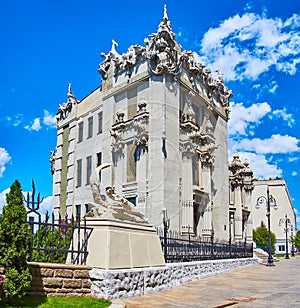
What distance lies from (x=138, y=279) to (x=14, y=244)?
4.53m

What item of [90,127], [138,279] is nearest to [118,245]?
[138,279]

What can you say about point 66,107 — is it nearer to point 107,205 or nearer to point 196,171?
point 196,171

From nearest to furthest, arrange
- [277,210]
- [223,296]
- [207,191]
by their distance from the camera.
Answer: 1. [223,296]
2. [207,191]
3. [277,210]

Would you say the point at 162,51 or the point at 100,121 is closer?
the point at 162,51

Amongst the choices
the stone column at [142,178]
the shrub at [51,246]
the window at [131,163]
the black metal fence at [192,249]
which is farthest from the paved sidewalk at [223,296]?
the window at [131,163]

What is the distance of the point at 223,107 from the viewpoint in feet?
123

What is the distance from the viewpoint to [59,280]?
10.4 meters

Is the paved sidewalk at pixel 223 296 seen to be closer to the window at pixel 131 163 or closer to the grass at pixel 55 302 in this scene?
the grass at pixel 55 302

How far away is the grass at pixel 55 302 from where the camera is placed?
8.85 m

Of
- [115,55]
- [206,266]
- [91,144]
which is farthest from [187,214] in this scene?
[115,55]

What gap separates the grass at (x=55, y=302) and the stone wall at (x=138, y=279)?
0.46m

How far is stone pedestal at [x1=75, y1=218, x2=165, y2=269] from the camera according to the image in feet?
37.3

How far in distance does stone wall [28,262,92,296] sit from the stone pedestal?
0.50 m

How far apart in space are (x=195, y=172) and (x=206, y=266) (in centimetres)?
1134
